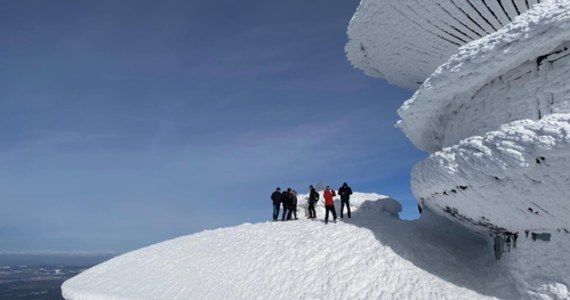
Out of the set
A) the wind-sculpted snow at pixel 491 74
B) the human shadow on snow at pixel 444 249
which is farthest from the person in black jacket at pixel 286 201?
the wind-sculpted snow at pixel 491 74

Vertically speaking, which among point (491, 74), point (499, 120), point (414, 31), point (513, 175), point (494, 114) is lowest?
point (513, 175)

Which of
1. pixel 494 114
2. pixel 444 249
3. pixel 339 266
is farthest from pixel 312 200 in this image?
pixel 494 114

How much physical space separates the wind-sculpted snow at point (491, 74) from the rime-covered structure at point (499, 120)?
21 millimetres

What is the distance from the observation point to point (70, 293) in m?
17.0

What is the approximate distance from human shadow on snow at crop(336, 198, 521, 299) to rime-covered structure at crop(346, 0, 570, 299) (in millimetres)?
737

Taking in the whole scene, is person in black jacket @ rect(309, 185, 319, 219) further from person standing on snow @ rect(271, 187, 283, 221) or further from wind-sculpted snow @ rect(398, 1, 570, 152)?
wind-sculpted snow @ rect(398, 1, 570, 152)

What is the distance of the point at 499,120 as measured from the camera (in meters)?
9.91

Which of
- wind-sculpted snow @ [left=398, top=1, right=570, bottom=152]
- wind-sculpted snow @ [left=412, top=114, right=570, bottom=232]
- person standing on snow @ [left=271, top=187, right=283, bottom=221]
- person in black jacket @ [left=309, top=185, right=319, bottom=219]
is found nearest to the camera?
wind-sculpted snow @ [left=412, top=114, right=570, bottom=232]

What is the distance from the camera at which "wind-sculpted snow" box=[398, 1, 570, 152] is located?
325 inches

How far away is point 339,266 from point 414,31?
8.06 metres

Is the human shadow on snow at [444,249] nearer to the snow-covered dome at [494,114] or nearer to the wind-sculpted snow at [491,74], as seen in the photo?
the snow-covered dome at [494,114]

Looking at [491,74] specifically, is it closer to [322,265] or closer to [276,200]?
[322,265]

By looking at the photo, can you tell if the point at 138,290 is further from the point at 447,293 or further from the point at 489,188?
the point at 489,188

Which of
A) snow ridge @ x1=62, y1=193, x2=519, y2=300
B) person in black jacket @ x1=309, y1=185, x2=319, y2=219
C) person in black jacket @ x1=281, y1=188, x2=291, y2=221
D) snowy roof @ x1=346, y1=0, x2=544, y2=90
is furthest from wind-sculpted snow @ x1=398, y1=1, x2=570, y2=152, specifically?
person in black jacket @ x1=281, y1=188, x2=291, y2=221
